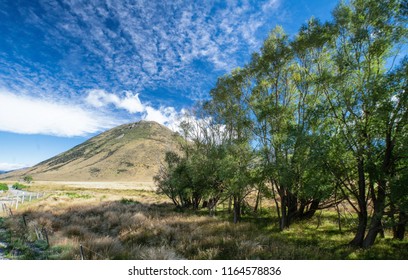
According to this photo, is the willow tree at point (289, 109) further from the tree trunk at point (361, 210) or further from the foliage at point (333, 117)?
the tree trunk at point (361, 210)

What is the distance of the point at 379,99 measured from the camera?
8828 mm

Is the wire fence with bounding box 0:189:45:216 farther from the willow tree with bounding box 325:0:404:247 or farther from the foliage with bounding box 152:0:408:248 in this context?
the willow tree with bounding box 325:0:404:247

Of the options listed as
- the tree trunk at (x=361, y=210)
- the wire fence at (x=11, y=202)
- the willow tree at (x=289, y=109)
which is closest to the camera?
the tree trunk at (x=361, y=210)

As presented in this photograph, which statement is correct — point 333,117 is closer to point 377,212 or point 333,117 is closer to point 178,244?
point 377,212

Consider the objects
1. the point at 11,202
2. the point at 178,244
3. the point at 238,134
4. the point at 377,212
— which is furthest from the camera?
the point at 11,202

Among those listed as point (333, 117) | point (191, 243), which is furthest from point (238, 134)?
point (191, 243)

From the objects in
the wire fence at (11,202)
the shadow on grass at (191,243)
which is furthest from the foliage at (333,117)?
the wire fence at (11,202)

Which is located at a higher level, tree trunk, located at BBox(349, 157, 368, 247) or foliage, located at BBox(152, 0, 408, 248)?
foliage, located at BBox(152, 0, 408, 248)

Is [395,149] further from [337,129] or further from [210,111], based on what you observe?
[210,111]

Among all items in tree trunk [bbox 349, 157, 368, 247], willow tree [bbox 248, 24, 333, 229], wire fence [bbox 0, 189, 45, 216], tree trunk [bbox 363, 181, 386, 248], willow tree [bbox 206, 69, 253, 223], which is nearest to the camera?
tree trunk [bbox 363, 181, 386, 248]

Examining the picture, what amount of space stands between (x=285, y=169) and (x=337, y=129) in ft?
11.4

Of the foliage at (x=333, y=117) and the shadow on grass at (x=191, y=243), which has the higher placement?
the foliage at (x=333, y=117)

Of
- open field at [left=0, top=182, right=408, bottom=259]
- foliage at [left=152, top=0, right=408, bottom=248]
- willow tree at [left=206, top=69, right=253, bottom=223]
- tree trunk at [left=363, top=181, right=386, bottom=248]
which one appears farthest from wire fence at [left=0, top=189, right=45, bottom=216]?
tree trunk at [left=363, top=181, right=386, bottom=248]
